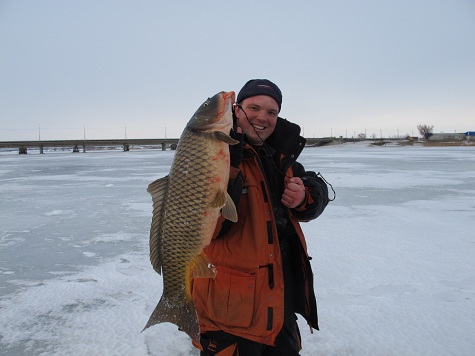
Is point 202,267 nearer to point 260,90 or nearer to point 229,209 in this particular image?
point 229,209

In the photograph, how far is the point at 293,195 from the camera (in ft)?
6.21

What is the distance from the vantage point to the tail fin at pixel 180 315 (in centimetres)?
175

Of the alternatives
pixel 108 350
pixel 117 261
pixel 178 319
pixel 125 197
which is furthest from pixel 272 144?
pixel 125 197

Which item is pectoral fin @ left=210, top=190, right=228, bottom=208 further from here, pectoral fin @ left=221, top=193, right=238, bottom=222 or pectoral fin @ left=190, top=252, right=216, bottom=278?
pectoral fin @ left=190, top=252, right=216, bottom=278

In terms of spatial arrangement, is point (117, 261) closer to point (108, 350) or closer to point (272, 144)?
point (108, 350)

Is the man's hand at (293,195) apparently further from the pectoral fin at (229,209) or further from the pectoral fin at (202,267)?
the pectoral fin at (202,267)

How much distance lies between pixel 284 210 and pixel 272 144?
0.38m

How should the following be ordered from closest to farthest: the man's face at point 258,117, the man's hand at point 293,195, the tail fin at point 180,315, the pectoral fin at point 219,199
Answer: the pectoral fin at point 219,199
the tail fin at point 180,315
the man's hand at point 293,195
the man's face at point 258,117

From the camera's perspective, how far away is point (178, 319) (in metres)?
1.75

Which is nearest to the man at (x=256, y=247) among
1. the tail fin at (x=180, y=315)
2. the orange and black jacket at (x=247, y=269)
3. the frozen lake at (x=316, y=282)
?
the orange and black jacket at (x=247, y=269)

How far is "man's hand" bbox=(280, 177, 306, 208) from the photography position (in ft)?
6.20

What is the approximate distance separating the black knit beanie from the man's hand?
1.69 ft

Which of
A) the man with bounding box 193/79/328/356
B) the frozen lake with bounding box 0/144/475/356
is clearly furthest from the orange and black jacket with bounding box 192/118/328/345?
the frozen lake with bounding box 0/144/475/356

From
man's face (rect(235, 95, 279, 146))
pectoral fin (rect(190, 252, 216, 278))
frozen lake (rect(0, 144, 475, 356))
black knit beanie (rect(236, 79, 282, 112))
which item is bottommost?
frozen lake (rect(0, 144, 475, 356))
